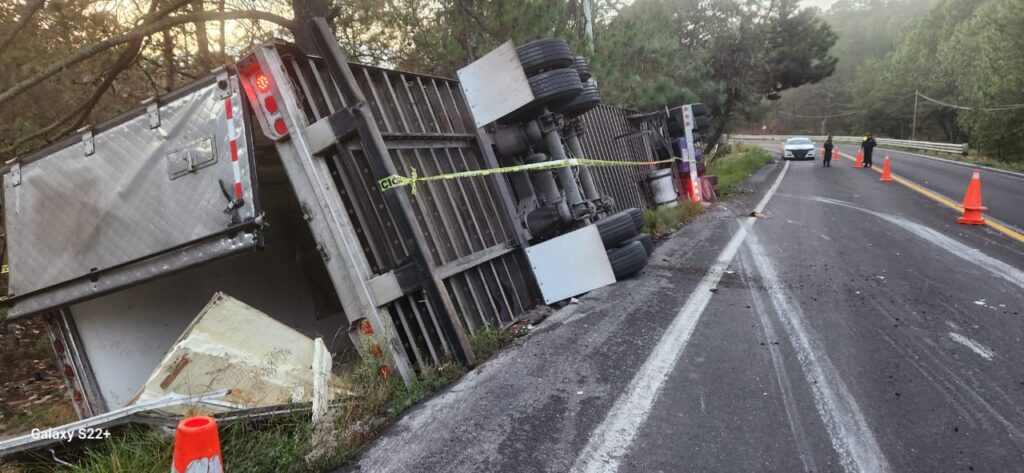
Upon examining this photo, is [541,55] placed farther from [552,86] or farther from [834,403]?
[834,403]

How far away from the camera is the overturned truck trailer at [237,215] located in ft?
11.9

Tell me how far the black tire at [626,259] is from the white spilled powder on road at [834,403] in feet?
4.68

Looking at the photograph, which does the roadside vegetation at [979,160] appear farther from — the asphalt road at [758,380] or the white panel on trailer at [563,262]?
the white panel on trailer at [563,262]

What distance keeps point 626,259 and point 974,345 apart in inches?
112

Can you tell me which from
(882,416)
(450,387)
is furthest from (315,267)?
(882,416)

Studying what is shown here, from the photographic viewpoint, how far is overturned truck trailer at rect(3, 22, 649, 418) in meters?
3.64

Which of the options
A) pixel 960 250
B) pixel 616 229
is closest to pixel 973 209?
pixel 960 250

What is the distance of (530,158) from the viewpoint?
5672mm

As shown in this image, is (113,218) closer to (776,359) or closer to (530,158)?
(530,158)

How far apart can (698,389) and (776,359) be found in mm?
786

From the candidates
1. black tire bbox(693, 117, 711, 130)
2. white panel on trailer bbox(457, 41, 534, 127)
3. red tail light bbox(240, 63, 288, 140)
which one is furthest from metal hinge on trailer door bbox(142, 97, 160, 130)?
black tire bbox(693, 117, 711, 130)

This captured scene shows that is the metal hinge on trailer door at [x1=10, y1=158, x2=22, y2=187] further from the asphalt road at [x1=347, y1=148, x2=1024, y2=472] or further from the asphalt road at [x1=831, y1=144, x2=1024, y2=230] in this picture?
the asphalt road at [x1=831, y1=144, x2=1024, y2=230]

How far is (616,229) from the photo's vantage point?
5.52 meters

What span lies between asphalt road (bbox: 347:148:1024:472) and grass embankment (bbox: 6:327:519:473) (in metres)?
0.14
